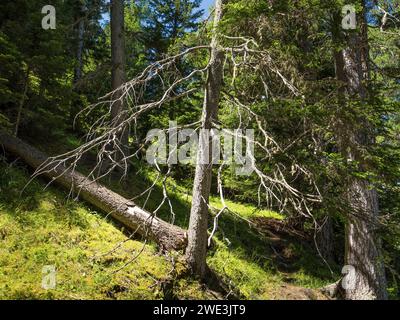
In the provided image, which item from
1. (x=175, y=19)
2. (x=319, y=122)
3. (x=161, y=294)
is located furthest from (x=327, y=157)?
(x=175, y=19)

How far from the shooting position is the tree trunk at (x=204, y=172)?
264 inches

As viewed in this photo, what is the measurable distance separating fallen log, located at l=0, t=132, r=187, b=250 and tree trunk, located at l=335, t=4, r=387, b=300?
3601 mm

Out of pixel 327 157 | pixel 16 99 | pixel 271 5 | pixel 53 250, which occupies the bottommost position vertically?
pixel 53 250

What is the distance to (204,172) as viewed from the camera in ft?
22.1

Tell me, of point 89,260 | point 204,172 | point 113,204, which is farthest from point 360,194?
point 89,260

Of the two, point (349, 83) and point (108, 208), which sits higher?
point (349, 83)

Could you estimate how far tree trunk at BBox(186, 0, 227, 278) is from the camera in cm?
670

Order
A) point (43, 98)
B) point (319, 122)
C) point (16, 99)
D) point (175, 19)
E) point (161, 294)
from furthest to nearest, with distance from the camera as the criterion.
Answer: point (175, 19)
point (43, 98)
point (16, 99)
point (161, 294)
point (319, 122)

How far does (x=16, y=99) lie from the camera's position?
8508 millimetres

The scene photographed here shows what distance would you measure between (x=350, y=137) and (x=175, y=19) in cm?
1048
